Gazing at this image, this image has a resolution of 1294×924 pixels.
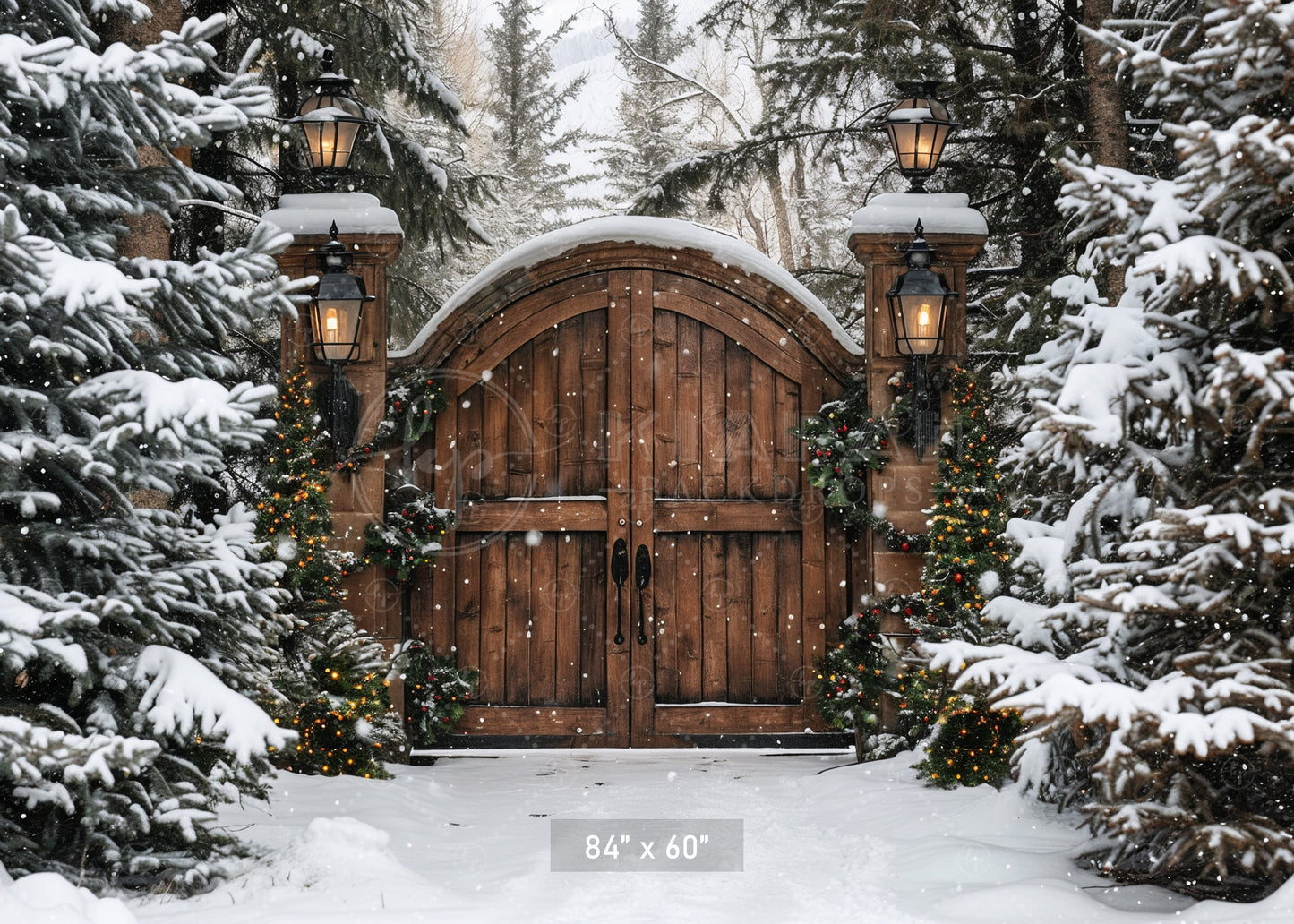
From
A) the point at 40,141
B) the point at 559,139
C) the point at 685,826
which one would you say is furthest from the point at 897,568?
the point at 559,139

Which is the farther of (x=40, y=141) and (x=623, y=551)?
(x=623, y=551)

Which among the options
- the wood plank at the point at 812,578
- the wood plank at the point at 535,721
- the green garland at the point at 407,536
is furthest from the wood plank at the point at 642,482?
the green garland at the point at 407,536

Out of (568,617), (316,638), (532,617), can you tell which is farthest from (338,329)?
(568,617)

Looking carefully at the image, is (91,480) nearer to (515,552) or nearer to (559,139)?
(515,552)

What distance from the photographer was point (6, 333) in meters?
3.66

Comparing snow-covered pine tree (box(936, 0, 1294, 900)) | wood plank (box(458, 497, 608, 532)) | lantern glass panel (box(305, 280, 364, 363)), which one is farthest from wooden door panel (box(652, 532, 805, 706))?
snow-covered pine tree (box(936, 0, 1294, 900))

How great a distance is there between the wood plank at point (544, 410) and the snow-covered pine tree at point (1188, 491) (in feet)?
11.5

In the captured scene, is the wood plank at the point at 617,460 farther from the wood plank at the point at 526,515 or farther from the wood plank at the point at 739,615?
the wood plank at the point at 739,615

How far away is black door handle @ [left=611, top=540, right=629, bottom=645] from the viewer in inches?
273

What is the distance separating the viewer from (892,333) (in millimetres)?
6637

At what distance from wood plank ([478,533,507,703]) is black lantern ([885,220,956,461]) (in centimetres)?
268

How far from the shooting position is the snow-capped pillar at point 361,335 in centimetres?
654

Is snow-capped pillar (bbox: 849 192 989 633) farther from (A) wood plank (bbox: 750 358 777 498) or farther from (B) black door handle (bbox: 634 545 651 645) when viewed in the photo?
(B) black door handle (bbox: 634 545 651 645)

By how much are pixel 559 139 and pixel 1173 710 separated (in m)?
19.3
